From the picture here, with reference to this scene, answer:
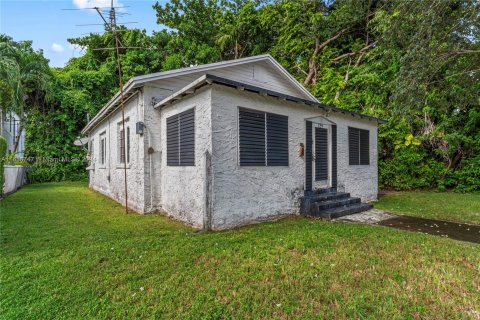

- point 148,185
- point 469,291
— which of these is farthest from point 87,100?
point 469,291

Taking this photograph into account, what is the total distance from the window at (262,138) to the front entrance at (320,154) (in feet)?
3.66

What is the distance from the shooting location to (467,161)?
11250mm

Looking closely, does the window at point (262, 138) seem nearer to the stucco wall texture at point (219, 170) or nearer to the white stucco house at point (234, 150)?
the white stucco house at point (234, 150)

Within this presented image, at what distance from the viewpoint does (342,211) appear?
6.83 metres

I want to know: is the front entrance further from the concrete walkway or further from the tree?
the tree

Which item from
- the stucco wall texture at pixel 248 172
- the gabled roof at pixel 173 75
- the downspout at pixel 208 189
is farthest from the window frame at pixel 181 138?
the gabled roof at pixel 173 75

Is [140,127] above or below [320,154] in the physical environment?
above

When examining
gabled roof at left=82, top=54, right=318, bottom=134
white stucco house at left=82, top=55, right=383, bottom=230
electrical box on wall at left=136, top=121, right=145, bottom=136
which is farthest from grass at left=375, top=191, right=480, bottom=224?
electrical box on wall at left=136, top=121, right=145, bottom=136

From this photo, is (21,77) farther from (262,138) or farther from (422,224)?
(422,224)

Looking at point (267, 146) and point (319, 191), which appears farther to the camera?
point (319, 191)

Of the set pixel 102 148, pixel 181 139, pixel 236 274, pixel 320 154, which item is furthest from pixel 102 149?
pixel 236 274

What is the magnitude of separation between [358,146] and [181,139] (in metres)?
6.38

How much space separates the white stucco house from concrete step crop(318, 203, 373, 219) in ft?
0.11

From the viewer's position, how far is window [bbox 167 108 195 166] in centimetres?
584
